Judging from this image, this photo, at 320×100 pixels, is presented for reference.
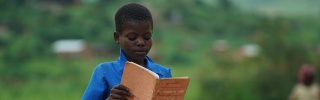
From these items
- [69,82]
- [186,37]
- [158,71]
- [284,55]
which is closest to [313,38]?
[284,55]

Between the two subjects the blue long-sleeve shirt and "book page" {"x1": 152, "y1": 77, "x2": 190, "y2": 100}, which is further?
the blue long-sleeve shirt

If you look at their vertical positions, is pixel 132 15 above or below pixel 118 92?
above

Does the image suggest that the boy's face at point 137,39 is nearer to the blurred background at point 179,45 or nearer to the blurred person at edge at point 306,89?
the blurred person at edge at point 306,89

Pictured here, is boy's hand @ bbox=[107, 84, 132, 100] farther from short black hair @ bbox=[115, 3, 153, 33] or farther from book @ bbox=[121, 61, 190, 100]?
short black hair @ bbox=[115, 3, 153, 33]


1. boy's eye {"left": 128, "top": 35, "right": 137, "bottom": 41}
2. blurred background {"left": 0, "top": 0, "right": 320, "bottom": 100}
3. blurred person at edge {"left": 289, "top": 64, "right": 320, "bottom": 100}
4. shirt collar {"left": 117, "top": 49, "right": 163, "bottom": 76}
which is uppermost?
blurred background {"left": 0, "top": 0, "right": 320, "bottom": 100}

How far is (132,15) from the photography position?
149 inches

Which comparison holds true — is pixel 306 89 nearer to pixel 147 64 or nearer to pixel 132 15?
pixel 147 64

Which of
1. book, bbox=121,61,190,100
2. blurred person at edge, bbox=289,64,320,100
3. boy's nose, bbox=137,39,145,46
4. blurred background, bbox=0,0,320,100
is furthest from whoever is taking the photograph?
blurred background, bbox=0,0,320,100

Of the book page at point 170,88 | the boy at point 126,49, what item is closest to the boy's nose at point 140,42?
the boy at point 126,49

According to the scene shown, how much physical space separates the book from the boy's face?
5.2 inches

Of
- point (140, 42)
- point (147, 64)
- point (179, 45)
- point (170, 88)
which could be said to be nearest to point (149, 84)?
point (170, 88)

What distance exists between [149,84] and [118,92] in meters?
0.14

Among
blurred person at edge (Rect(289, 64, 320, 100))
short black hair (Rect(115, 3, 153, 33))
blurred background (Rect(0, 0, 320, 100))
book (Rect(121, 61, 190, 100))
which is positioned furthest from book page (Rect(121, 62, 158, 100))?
blurred background (Rect(0, 0, 320, 100))

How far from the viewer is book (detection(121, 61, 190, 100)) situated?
350 centimetres
